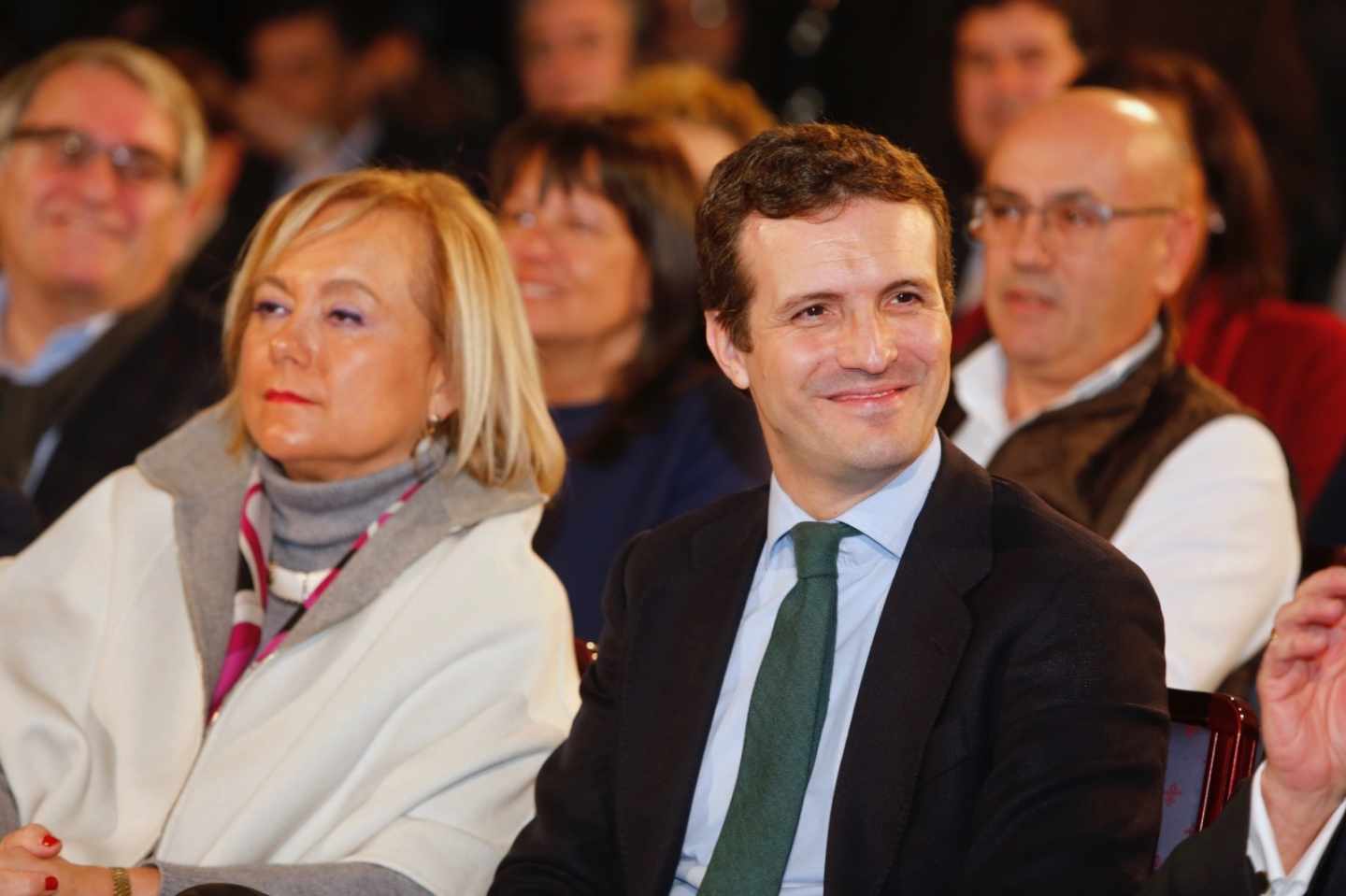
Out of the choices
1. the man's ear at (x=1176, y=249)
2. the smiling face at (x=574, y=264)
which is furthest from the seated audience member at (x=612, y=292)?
the man's ear at (x=1176, y=249)

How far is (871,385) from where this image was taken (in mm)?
2416

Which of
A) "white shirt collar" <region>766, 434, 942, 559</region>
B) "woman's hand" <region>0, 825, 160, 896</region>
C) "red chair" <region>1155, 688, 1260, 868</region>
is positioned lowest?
"woman's hand" <region>0, 825, 160, 896</region>

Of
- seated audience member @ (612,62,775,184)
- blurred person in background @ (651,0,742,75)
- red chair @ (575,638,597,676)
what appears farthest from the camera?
blurred person in background @ (651,0,742,75)

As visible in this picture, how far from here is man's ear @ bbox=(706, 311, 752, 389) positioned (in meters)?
2.58

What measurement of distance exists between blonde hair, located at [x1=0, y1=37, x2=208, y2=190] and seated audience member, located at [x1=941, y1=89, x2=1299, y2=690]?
2022 millimetres

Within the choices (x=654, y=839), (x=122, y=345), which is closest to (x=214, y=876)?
(x=654, y=839)

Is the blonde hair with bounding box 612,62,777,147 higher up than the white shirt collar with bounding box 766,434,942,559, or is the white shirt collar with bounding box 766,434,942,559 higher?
the blonde hair with bounding box 612,62,777,147

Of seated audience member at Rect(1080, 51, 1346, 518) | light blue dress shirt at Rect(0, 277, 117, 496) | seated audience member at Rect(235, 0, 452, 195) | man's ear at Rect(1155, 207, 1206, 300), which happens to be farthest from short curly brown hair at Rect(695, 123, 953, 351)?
seated audience member at Rect(235, 0, 452, 195)

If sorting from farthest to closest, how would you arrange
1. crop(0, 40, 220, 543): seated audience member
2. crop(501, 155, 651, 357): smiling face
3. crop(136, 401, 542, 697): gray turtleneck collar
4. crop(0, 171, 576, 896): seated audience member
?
1. crop(0, 40, 220, 543): seated audience member
2. crop(501, 155, 651, 357): smiling face
3. crop(136, 401, 542, 697): gray turtleneck collar
4. crop(0, 171, 576, 896): seated audience member

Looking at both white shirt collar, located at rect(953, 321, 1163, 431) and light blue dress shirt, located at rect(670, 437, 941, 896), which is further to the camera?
white shirt collar, located at rect(953, 321, 1163, 431)

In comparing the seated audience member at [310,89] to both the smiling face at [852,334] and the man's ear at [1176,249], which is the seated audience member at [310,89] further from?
the smiling face at [852,334]

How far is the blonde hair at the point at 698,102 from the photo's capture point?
5223 millimetres

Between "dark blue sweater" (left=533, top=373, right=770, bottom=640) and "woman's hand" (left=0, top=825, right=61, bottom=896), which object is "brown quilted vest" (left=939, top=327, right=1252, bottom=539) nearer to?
"dark blue sweater" (left=533, top=373, right=770, bottom=640)

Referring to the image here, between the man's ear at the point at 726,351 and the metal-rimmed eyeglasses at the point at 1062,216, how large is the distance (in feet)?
4.23
